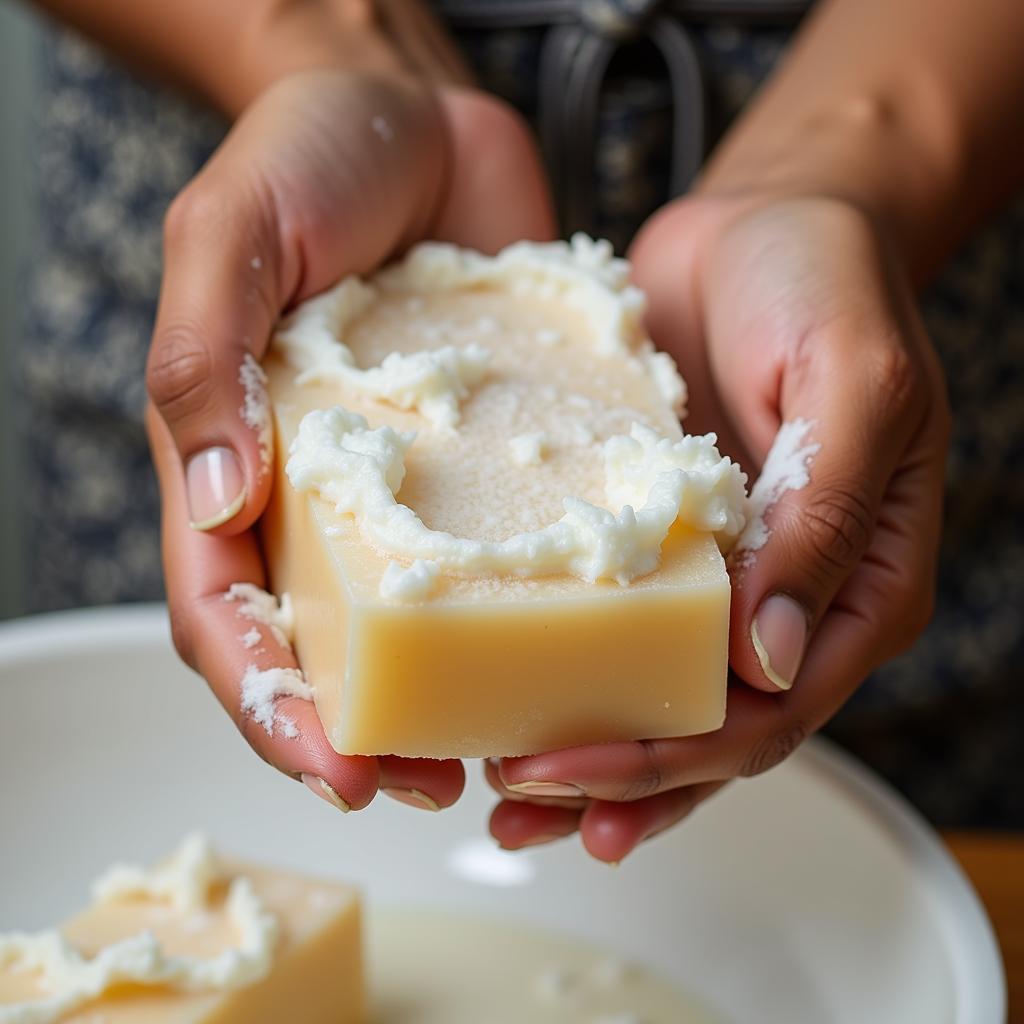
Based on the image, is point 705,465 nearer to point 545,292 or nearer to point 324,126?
point 545,292

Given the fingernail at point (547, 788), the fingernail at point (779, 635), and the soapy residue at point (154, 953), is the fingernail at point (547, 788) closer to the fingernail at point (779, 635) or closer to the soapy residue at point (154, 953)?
the fingernail at point (779, 635)

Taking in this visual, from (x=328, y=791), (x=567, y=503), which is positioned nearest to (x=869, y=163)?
(x=567, y=503)

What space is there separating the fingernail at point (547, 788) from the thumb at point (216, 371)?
23 cm

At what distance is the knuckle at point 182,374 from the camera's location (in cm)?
79

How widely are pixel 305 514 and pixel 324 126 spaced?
360 millimetres

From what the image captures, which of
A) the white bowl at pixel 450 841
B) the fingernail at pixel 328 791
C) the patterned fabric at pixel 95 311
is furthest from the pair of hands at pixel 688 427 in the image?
the patterned fabric at pixel 95 311

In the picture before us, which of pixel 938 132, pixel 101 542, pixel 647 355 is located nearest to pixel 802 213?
pixel 647 355

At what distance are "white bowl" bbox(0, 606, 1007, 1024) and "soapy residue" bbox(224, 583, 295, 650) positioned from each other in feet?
1.17

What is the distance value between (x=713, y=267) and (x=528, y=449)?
1.00 ft

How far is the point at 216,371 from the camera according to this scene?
797 millimetres

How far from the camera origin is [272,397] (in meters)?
0.83

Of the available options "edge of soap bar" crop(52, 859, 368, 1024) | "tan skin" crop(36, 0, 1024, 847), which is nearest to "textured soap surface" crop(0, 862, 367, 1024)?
"edge of soap bar" crop(52, 859, 368, 1024)

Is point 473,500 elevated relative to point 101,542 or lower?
elevated

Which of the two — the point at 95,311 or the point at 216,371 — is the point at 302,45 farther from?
the point at 216,371
